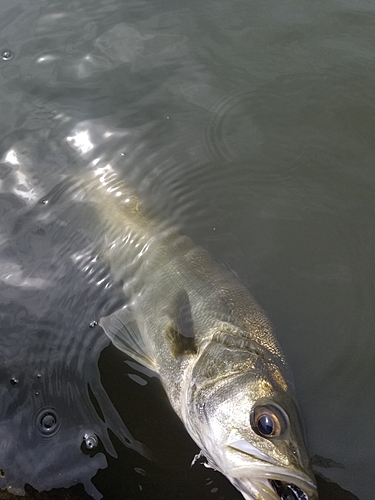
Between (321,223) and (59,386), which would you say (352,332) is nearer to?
(321,223)

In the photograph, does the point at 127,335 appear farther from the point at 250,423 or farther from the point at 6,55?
the point at 6,55

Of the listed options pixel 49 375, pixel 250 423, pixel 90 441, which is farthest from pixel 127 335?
pixel 250 423

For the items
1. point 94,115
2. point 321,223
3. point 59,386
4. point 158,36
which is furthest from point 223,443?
point 158,36

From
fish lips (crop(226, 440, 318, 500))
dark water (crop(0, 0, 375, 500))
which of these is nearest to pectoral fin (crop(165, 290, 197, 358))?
dark water (crop(0, 0, 375, 500))

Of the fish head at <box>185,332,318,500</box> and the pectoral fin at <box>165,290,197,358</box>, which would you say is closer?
the fish head at <box>185,332,318,500</box>

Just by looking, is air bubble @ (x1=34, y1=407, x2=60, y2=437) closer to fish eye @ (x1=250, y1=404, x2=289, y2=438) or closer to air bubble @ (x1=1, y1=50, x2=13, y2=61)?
fish eye @ (x1=250, y1=404, x2=289, y2=438)
